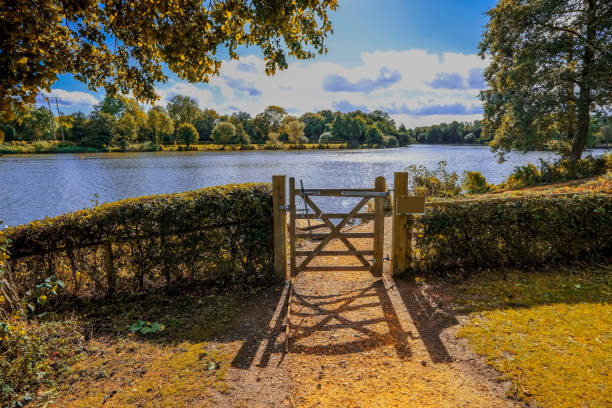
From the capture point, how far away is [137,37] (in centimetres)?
484

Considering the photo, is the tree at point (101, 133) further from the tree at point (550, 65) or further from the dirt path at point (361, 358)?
the dirt path at point (361, 358)

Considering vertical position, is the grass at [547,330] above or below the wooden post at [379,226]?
below

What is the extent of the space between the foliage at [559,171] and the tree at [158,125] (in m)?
74.6

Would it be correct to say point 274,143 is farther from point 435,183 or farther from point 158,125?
point 435,183

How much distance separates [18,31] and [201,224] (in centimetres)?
348

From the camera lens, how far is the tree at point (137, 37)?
2.69 metres

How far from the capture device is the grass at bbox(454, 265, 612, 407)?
10.1 feet

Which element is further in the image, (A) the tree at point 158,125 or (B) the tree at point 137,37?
(A) the tree at point 158,125

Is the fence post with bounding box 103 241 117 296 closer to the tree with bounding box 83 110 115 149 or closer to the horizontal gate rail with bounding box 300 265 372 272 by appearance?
the horizontal gate rail with bounding box 300 265 372 272

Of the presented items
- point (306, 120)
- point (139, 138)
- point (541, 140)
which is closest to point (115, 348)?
point (541, 140)

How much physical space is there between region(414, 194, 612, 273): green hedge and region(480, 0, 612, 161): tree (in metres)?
13.9

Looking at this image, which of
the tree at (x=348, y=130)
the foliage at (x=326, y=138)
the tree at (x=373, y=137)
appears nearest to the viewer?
the tree at (x=348, y=130)

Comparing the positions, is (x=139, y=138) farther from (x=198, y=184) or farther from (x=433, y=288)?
(x=433, y=288)

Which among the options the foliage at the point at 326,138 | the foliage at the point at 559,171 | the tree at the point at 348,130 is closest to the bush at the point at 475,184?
the foliage at the point at 559,171
